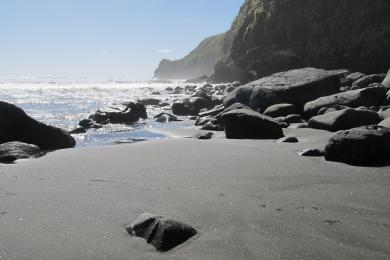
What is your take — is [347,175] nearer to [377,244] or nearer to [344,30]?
[377,244]

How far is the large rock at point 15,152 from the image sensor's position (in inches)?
265

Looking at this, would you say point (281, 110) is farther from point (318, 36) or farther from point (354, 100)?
point (318, 36)

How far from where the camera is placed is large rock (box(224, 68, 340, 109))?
13766 mm

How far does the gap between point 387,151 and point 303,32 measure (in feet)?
133

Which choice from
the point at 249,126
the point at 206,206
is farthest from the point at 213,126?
the point at 206,206

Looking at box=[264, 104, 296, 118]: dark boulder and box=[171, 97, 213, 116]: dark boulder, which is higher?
box=[264, 104, 296, 118]: dark boulder

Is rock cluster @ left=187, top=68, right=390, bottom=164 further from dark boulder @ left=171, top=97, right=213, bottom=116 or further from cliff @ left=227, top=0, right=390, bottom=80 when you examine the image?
cliff @ left=227, top=0, right=390, bottom=80

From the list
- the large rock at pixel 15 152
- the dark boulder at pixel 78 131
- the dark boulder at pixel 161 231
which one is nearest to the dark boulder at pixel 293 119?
the dark boulder at pixel 78 131

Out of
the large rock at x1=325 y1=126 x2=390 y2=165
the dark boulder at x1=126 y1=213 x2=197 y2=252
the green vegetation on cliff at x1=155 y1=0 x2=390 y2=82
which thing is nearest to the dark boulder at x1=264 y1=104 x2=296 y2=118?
the large rock at x1=325 y1=126 x2=390 y2=165

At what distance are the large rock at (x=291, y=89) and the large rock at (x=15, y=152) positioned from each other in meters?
8.31

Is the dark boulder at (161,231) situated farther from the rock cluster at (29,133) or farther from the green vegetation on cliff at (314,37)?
the green vegetation on cliff at (314,37)

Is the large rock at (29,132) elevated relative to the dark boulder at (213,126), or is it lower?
elevated

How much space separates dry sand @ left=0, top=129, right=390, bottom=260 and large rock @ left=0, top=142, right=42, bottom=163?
0.56m

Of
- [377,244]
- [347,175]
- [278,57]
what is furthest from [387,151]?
[278,57]
